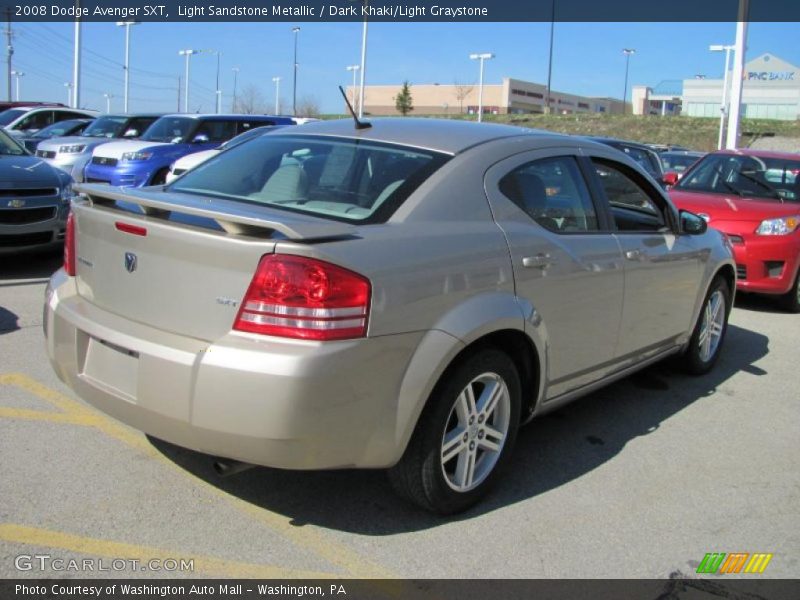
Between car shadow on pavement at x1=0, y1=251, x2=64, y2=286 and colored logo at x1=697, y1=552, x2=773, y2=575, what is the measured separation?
6.75 m

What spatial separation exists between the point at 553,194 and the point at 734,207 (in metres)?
5.19

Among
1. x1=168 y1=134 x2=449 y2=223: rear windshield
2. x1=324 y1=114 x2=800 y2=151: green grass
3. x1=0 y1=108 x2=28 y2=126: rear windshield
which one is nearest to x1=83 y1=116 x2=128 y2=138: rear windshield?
x1=0 y1=108 x2=28 y2=126: rear windshield

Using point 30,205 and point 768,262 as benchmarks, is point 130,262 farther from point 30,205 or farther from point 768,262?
point 768,262

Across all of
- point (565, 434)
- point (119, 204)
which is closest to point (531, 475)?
point (565, 434)

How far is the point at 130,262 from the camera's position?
316 cm

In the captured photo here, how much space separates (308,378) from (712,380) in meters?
3.95

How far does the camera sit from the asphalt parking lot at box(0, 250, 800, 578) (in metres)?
3.00

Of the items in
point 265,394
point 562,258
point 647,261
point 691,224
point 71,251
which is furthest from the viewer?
point 691,224

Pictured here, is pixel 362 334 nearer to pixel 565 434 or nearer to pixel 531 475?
pixel 531 475

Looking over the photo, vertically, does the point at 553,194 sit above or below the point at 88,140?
below

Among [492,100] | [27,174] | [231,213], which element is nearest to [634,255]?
[231,213]

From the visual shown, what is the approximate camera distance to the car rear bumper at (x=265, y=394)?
107 inches

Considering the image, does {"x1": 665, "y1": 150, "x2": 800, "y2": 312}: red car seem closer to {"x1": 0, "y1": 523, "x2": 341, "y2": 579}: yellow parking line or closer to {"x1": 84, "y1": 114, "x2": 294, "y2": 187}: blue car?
{"x1": 0, "y1": 523, "x2": 341, "y2": 579}: yellow parking line

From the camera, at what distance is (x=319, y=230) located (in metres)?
2.85
